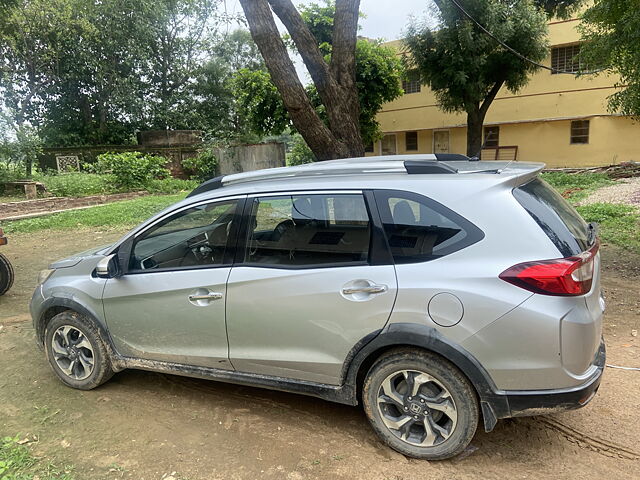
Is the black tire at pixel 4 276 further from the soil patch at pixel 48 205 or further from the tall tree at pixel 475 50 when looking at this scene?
the tall tree at pixel 475 50

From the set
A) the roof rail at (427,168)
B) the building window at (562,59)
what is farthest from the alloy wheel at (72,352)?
the building window at (562,59)

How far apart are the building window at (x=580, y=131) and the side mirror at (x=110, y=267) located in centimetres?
2237

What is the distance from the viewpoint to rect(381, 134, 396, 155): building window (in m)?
27.1

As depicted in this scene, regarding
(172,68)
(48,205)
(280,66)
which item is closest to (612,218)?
(280,66)

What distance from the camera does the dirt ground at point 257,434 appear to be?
2.66 metres

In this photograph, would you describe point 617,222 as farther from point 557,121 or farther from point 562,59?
point 562,59

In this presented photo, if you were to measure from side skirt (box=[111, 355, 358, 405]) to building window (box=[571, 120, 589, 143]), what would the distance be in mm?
22079

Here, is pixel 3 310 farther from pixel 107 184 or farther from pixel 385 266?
pixel 107 184

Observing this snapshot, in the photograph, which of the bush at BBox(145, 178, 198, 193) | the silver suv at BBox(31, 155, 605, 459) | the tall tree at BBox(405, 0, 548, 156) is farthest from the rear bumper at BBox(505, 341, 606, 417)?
the bush at BBox(145, 178, 198, 193)

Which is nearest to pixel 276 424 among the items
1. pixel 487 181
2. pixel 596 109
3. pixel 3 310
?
pixel 487 181

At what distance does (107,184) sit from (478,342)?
659 inches

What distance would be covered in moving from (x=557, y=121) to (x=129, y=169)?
1855 centimetres

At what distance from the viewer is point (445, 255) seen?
2537 millimetres

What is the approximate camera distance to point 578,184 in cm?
1457
